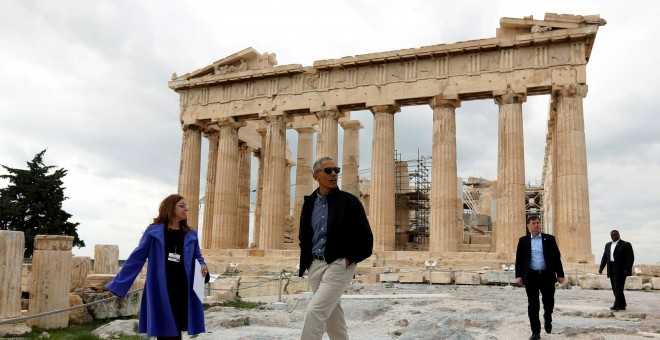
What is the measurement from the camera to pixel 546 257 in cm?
886

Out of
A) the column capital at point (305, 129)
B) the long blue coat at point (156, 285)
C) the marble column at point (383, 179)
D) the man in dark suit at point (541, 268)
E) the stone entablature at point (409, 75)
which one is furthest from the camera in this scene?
the column capital at point (305, 129)

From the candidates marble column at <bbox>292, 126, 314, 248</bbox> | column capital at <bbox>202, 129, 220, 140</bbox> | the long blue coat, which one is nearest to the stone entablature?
column capital at <bbox>202, 129, 220, 140</bbox>

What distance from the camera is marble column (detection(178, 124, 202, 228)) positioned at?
103 feet

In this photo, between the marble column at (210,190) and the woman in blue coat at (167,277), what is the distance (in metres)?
26.1

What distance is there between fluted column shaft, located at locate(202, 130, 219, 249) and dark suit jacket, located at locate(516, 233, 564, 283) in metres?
23.9

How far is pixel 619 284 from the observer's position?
38.6ft

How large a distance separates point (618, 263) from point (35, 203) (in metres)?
34.7

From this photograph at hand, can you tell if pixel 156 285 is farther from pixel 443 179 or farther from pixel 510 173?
pixel 510 173

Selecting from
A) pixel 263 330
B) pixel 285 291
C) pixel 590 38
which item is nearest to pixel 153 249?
pixel 263 330

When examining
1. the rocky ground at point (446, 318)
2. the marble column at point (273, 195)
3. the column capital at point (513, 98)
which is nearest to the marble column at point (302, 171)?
the marble column at point (273, 195)

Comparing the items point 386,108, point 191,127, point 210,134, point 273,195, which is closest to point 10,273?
point 273,195

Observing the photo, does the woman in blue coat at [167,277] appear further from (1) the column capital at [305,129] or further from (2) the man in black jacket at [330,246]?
(1) the column capital at [305,129]

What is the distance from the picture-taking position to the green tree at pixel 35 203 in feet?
117

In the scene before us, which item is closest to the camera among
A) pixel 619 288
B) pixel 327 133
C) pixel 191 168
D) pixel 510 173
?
pixel 619 288
